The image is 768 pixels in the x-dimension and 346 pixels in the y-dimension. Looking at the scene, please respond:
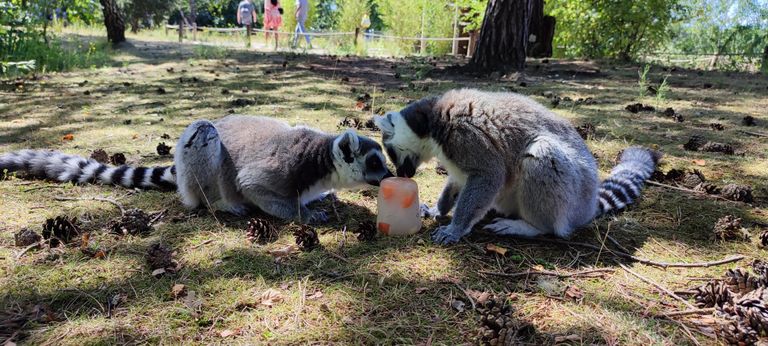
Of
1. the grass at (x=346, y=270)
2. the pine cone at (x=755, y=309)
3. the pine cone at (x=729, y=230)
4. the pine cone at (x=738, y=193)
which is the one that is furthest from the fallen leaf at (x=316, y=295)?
the pine cone at (x=738, y=193)

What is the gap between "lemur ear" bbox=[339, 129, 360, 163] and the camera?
12.5 ft

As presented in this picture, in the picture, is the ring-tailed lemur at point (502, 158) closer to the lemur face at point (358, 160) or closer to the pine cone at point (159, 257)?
the lemur face at point (358, 160)

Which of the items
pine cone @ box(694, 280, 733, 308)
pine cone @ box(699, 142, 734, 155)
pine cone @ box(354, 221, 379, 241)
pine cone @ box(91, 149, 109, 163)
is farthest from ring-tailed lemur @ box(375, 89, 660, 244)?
pine cone @ box(91, 149, 109, 163)

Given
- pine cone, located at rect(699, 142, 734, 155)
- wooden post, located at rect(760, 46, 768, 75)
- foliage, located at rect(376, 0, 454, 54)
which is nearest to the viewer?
pine cone, located at rect(699, 142, 734, 155)

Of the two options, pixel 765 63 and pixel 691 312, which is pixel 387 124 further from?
pixel 765 63

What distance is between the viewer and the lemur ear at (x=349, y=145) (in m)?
3.81

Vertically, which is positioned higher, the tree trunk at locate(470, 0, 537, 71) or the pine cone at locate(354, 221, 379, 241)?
the tree trunk at locate(470, 0, 537, 71)

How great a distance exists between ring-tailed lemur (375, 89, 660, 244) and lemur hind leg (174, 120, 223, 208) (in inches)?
57.2

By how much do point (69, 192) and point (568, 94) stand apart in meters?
8.36

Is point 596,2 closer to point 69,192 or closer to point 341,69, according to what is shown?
point 341,69

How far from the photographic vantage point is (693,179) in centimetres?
444

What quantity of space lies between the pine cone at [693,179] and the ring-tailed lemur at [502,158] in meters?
1.21

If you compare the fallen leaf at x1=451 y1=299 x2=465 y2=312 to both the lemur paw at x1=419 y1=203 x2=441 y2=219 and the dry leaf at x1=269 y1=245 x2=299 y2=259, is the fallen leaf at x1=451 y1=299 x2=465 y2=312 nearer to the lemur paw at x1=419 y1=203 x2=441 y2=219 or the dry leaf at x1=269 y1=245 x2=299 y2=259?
the dry leaf at x1=269 y1=245 x2=299 y2=259

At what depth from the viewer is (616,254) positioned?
3.30 meters
